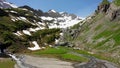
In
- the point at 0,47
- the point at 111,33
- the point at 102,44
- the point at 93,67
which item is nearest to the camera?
the point at 93,67

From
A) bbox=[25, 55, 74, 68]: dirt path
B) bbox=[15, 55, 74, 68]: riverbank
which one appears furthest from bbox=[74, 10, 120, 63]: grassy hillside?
bbox=[25, 55, 74, 68]: dirt path

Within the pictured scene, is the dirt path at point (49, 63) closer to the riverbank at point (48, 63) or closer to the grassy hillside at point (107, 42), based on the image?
the riverbank at point (48, 63)

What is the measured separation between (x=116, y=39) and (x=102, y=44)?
11.3 meters

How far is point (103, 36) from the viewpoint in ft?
610

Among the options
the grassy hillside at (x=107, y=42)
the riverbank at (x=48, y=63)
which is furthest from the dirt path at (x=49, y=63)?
the grassy hillside at (x=107, y=42)

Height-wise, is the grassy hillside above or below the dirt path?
above

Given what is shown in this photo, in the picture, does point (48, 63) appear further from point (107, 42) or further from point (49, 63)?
point (107, 42)

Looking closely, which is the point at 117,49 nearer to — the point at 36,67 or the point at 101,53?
the point at 101,53

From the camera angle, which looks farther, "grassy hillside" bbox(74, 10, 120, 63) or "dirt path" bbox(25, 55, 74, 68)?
"grassy hillside" bbox(74, 10, 120, 63)

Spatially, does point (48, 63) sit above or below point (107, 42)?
below

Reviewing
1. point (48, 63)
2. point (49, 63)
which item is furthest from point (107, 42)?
point (48, 63)

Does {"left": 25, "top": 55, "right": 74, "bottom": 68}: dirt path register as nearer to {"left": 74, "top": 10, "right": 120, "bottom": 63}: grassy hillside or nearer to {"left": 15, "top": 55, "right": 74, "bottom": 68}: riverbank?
{"left": 15, "top": 55, "right": 74, "bottom": 68}: riverbank

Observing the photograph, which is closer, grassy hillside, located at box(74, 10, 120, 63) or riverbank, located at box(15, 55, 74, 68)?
riverbank, located at box(15, 55, 74, 68)

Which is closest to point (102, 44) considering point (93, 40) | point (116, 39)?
point (116, 39)
